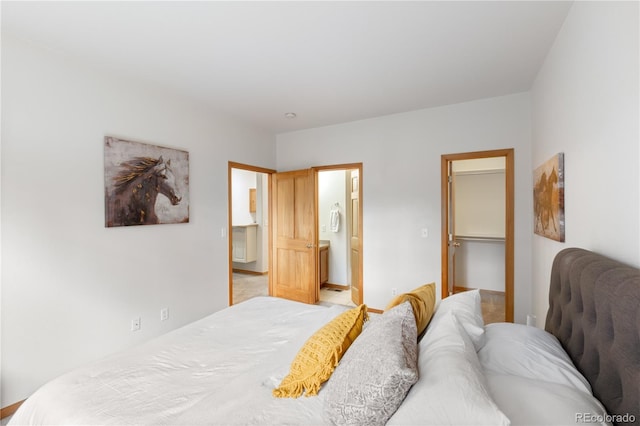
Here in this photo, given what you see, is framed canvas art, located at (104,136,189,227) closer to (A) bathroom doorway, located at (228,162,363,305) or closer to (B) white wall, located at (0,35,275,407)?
(B) white wall, located at (0,35,275,407)

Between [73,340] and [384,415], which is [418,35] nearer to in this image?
[384,415]

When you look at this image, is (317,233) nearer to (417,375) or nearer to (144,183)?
(144,183)

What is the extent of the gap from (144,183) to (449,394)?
3010mm

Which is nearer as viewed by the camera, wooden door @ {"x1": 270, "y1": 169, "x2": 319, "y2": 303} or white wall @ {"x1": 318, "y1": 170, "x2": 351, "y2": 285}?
wooden door @ {"x1": 270, "y1": 169, "x2": 319, "y2": 303}

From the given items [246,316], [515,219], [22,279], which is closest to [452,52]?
[515,219]

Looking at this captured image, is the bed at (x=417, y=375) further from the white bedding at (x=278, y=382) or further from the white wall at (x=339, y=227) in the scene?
the white wall at (x=339, y=227)

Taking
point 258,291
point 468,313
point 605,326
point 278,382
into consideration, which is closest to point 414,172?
point 468,313

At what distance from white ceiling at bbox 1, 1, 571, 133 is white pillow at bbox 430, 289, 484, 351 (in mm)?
1736

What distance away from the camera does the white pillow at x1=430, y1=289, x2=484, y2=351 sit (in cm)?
139

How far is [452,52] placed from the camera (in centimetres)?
234

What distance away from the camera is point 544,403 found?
0.93m

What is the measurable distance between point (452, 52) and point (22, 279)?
11.8 feet

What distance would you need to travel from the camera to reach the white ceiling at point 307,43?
1.82 metres

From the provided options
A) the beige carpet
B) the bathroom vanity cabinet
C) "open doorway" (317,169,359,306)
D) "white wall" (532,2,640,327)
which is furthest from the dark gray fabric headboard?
the bathroom vanity cabinet
